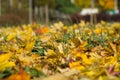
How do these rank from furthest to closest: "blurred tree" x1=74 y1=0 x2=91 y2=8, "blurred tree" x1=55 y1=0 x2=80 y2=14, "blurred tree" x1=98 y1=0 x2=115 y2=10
Answer: "blurred tree" x1=55 y1=0 x2=80 y2=14
"blurred tree" x1=74 y1=0 x2=91 y2=8
"blurred tree" x1=98 y1=0 x2=115 y2=10

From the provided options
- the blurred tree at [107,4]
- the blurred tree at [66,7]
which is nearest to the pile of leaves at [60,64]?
the blurred tree at [107,4]

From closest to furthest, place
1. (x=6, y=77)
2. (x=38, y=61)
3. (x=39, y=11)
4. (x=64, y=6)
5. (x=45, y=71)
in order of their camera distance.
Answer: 1. (x=6, y=77)
2. (x=45, y=71)
3. (x=38, y=61)
4. (x=39, y=11)
5. (x=64, y=6)

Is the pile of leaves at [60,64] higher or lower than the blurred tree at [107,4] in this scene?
higher

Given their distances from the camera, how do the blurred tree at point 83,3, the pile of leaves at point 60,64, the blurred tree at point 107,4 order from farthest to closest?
the blurred tree at point 83,3 → the blurred tree at point 107,4 → the pile of leaves at point 60,64

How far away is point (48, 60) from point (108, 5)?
3661 cm

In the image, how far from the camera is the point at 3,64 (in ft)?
4.54

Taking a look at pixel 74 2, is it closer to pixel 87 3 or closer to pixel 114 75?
pixel 87 3

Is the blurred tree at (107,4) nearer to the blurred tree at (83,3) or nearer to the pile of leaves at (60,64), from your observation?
the blurred tree at (83,3)

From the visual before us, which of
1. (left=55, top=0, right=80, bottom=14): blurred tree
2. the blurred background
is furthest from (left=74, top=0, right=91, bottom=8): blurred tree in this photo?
(left=55, top=0, right=80, bottom=14): blurred tree

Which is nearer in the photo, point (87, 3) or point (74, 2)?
point (87, 3)

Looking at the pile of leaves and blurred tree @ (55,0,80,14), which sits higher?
the pile of leaves

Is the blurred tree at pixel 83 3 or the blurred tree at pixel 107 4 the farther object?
the blurred tree at pixel 83 3

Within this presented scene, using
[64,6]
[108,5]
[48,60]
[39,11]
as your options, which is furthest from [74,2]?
[48,60]

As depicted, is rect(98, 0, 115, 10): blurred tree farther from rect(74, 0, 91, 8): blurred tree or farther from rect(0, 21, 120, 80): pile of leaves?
rect(0, 21, 120, 80): pile of leaves
